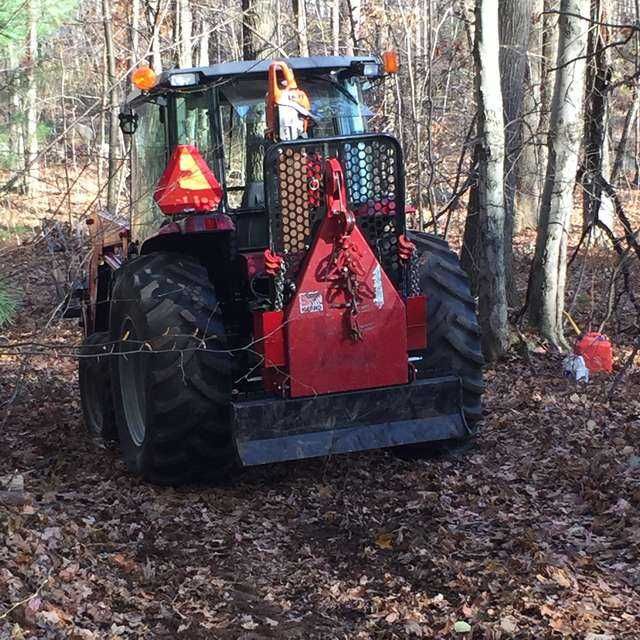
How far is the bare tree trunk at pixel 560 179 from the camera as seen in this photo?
9.21 metres

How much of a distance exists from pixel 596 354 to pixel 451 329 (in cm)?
328

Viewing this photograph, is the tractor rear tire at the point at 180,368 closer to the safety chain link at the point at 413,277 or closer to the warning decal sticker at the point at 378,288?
the warning decal sticker at the point at 378,288

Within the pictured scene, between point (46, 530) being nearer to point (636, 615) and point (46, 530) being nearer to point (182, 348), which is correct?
point (182, 348)

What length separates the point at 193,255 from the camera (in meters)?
6.39

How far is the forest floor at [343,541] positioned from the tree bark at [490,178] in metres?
1.69

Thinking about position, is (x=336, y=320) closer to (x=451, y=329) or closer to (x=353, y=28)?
(x=451, y=329)

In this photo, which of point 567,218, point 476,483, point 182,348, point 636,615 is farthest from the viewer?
point 567,218

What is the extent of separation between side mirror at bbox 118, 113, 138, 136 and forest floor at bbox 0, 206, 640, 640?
1.37 meters

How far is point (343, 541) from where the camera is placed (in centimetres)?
536

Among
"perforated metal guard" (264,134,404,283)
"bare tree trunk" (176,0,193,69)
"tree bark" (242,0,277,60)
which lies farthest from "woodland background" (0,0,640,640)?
"bare tree trunk" (176,0,193,69)

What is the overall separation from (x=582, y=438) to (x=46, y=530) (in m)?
3.91

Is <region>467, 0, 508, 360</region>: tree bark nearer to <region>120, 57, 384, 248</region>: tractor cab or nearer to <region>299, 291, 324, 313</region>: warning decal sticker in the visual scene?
<region>120, 57, 384, 248</region>: tractor cab

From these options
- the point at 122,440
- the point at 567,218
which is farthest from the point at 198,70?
the point at 567,218

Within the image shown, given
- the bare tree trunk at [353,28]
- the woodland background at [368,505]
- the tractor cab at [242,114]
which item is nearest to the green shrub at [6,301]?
the woodland background at [368,505]
